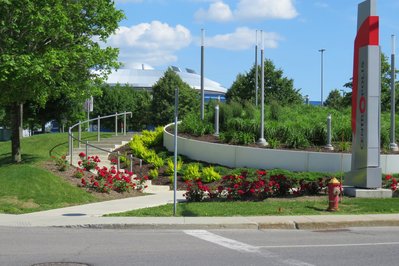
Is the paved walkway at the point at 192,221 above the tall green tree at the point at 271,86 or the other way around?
the other way around

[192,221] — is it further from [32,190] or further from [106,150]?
[106,150]

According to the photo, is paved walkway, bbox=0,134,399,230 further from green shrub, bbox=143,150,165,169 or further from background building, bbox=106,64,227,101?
background building, bbox=106,64,227,101

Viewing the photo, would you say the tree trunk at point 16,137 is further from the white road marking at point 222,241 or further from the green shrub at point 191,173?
the white road marking at point 222,241

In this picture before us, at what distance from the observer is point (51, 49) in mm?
17094

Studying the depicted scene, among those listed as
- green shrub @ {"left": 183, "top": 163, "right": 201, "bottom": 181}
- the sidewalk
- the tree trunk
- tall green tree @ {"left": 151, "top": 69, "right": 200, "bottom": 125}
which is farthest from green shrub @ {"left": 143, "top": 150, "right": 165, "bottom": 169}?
tall green tree @ {"left": 151, "top": 69, "right": 200, "bottom": 125}

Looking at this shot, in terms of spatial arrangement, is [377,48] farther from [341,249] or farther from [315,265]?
[315,265]

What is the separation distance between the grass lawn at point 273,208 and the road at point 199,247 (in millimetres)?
1755

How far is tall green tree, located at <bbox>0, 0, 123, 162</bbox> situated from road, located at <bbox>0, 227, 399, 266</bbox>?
6278 millimetres

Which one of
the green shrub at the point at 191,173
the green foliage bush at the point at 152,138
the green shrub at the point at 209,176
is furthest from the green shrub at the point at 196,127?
the green shrub at the point at 209,176

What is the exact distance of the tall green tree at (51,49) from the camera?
16.3 m

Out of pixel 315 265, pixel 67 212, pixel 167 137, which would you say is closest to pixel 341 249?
pixel 315 265

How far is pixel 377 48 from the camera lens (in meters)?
16.2

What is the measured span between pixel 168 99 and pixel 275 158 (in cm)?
4163

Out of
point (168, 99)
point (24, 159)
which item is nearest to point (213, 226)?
point (24, 159)
